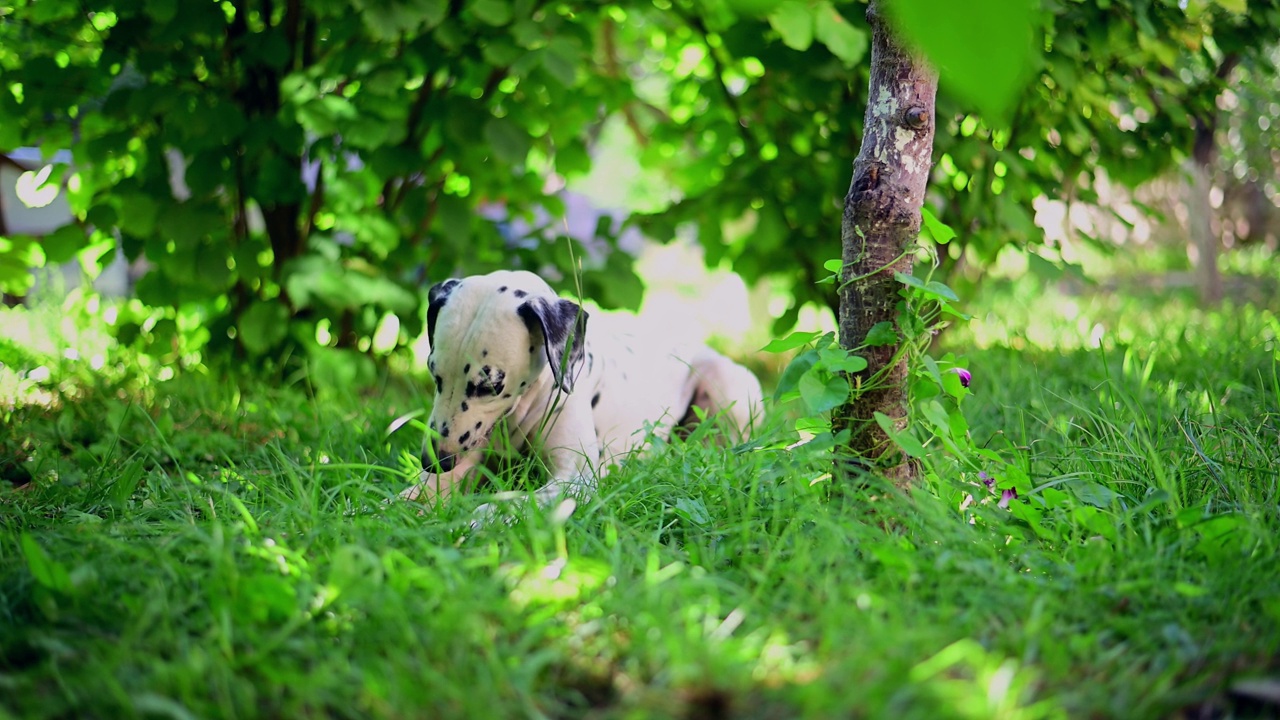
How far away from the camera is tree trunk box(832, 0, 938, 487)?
2023 mm

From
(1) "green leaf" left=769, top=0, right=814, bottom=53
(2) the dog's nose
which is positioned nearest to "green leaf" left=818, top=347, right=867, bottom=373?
(2) the dog's nose

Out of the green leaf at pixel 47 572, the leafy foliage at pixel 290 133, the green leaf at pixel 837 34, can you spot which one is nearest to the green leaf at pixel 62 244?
the leafy foliage at pixel 290 133

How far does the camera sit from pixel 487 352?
90.6 inches

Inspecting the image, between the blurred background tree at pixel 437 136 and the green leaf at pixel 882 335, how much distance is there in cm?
124

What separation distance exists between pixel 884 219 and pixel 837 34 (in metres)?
1.16

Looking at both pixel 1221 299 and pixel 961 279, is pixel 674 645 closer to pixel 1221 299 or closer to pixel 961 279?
pixel 961 279

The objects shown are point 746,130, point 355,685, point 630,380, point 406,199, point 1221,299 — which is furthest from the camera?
point 1221,299

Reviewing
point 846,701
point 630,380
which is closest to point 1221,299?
point 630,380

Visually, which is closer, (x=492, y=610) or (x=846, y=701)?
(x=846, y=701)

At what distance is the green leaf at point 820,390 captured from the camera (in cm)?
188

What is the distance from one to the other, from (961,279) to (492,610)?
11.1ft

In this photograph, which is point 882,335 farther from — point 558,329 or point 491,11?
point 491,11

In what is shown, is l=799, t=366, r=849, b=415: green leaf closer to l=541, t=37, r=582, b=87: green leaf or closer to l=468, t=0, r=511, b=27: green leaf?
l=541, t=37, r=582, b=87: green leaf

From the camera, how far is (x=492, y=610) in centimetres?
142
